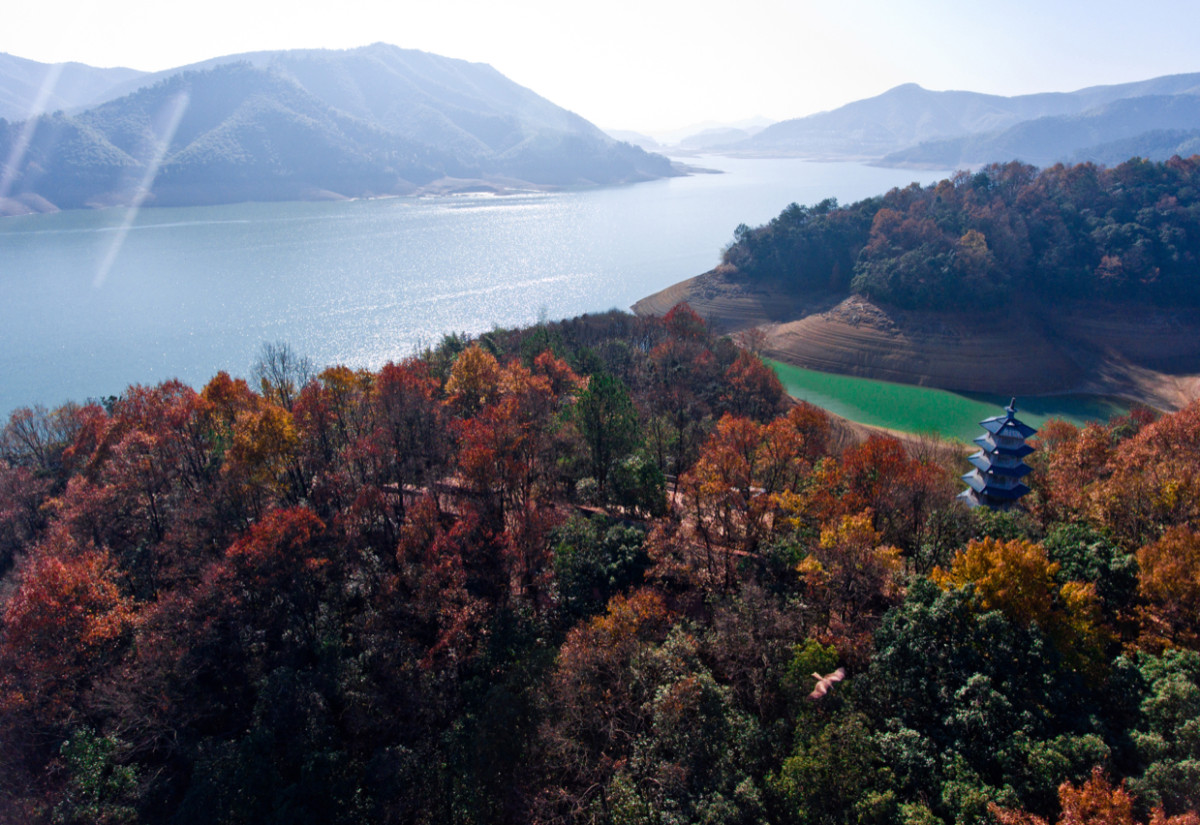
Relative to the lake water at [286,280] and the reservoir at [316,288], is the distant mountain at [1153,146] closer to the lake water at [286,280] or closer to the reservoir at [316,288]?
the lake water at [286,280]

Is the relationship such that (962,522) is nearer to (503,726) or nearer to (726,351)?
(503,726)

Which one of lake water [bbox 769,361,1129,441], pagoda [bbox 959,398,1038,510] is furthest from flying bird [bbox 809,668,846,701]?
lake water [bbox 769,361,1129,441]

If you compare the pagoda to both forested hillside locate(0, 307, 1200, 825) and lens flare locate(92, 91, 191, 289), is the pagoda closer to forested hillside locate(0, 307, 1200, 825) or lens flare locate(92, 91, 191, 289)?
forested hillside locate(0, 307, 1200, 825)

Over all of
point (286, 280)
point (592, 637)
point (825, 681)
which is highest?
point (286, 280)

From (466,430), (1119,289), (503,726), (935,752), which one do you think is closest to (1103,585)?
(935,752)

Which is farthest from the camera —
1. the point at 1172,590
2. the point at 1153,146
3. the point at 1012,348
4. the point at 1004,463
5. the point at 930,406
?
the point at 1153,146

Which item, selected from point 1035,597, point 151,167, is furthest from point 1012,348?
point 151,167

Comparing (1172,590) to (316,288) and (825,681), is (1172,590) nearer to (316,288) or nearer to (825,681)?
(825,681)
